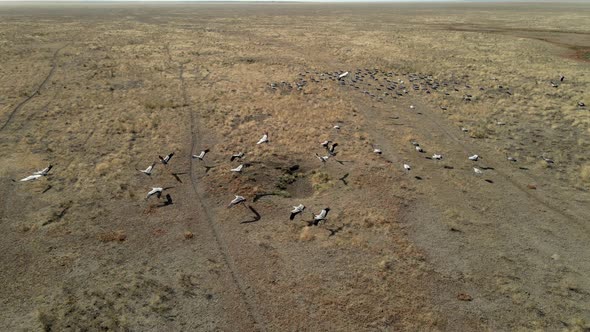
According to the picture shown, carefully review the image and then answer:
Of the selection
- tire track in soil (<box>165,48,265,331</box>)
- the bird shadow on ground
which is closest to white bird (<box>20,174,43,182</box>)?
tire track in soil (<box>165,48,265,331</box>)

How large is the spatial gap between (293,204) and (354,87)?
21448 millimetres

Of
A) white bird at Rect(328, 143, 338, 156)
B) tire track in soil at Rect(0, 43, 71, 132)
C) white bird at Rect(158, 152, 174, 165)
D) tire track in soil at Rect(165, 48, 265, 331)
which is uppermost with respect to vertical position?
tire track in soil at Rect(0, 43, 71, 132)

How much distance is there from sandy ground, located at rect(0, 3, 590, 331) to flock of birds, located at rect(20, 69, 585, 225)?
1.12 ft

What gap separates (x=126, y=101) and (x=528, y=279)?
30151 mm

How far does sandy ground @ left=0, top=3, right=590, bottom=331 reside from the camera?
10.6m

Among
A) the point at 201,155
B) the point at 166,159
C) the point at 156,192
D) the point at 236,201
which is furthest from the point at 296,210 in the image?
the point at 166,159

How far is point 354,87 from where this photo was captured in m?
33.8

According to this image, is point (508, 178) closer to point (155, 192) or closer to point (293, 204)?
point (293, 204)

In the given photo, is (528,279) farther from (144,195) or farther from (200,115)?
(200,115)

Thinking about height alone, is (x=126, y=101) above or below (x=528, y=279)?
above

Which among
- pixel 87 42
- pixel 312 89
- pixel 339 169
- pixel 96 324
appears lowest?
pixel 96 324

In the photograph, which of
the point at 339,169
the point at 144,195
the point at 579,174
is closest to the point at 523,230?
the point at 579,174

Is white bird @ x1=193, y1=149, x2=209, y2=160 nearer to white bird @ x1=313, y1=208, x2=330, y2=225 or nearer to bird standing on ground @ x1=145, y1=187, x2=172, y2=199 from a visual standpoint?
bird standing on ground @ x1=145, y1=187, x2=172, y2=199

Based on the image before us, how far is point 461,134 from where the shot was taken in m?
23.4
